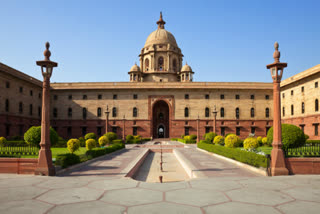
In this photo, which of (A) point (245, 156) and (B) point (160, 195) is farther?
(A) point (245, 156)

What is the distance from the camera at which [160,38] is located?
47781 millimetres

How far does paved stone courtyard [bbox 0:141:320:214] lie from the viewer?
472cm

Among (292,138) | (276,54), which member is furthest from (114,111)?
(276,54)

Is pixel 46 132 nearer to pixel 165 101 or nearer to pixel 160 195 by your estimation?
pixel 160 195

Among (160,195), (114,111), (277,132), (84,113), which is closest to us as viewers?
(160,195)

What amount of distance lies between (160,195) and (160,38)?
45.2 metres

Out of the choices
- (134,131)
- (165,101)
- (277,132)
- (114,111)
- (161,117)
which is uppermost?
(165,101)

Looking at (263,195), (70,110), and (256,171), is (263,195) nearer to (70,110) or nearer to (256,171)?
(256,171)

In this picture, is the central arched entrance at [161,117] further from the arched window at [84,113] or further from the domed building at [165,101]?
the arched window at [84,113]

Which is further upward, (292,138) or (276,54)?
(276,54)

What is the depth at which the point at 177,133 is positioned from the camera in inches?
1478

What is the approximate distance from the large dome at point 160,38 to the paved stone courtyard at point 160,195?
4288 centimetres

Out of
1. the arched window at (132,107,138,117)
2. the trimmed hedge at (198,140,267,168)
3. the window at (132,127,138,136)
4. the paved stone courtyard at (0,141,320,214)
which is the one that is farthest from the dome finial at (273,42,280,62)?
the window at (132,127,138,136)

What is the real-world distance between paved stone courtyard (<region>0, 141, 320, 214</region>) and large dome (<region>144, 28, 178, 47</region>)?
42878 mm
